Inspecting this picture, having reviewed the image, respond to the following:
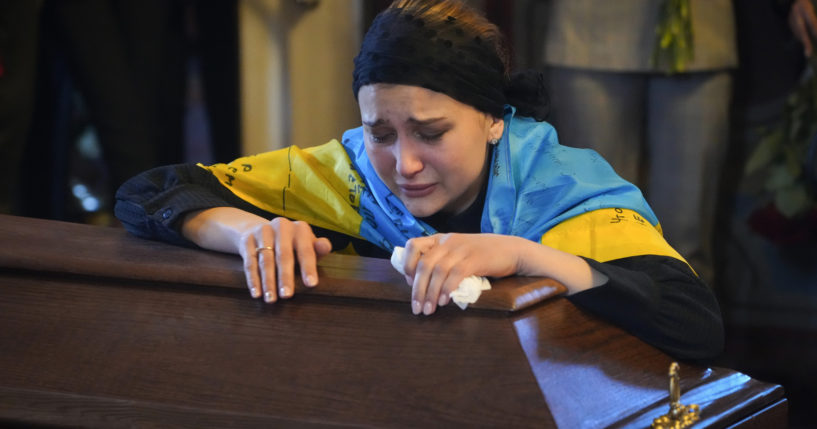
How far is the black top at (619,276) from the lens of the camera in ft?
4.37

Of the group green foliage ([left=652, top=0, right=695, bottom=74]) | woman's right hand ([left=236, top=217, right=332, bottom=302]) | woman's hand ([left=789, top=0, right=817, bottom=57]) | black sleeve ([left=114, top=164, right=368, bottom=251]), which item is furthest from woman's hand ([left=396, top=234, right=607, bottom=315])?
woman's hand ([left=789, top=0, right=817, bottom=57])

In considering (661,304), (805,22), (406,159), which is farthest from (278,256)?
(805,22)

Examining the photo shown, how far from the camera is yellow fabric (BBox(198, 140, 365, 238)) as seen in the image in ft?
6.41

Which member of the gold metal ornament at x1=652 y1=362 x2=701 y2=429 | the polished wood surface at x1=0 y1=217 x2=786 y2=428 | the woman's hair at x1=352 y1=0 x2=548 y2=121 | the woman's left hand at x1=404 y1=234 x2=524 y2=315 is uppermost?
the woman's hair at x1=352 y1=0 x2=548 y2=121

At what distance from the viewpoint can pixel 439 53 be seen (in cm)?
169

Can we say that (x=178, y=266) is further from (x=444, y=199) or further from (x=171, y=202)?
(x=444, y=199)

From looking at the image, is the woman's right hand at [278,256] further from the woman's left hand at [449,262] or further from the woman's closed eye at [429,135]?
the woman's closed eye at [429,135]

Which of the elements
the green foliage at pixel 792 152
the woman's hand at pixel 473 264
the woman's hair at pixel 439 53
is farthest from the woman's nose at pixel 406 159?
the green foliage at pixel 792 152

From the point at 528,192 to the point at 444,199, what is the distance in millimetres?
143

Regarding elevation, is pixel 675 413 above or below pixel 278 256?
below

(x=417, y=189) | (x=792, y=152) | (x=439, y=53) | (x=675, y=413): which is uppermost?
(x=439, y=53)

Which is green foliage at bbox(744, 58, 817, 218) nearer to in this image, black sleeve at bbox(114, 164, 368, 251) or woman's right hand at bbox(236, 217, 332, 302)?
black sleeve at bbox(114, 164, 368, 251)

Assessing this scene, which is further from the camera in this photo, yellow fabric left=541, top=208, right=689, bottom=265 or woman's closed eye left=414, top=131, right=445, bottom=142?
woman's closed eye left=414, top=131, right=445, bottom=142

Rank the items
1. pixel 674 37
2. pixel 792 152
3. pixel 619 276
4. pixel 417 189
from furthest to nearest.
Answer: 1. pixel 792 152
2. pixel 674 37
3. pixel 417 189
4. pixel 619 276
